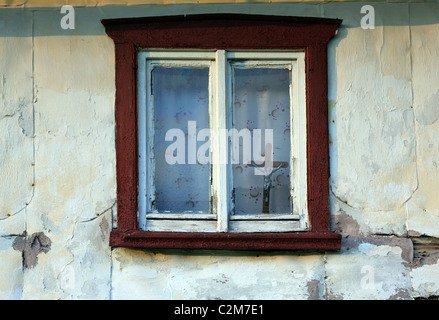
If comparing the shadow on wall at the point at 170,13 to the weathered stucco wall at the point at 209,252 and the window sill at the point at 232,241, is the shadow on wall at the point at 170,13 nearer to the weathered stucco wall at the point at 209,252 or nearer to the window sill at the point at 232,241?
the weathered stucco wall at the point at 209,252

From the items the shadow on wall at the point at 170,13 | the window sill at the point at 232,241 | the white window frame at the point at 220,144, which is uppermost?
the shadow on wall at the point at 170,13

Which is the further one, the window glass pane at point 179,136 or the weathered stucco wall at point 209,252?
the window glass pane at point 179,136

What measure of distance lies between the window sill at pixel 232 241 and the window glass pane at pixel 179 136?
9.8 inches

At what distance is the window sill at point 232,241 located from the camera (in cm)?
373

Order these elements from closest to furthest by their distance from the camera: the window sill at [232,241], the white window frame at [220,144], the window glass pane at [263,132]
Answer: the window sill at [232,241], the white window frame at [220,144], the window glass pane at [263,132]

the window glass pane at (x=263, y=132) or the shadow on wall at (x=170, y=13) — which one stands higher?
the shadow on wall at (x=170, y=13)

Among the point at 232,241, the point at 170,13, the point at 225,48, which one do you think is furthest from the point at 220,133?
the point at 170,13

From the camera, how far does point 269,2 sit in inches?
154

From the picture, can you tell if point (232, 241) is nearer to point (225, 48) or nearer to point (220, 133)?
point (220, 133)

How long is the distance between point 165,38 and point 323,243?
1748 millimetres

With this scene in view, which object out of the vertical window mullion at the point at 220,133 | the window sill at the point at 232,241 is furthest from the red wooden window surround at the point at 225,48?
the vertical window mullion at the point at 220,133

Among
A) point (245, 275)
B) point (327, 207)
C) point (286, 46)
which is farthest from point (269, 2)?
point (245, 275)

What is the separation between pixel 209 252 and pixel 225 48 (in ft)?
4.56

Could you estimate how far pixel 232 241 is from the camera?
3.74m
